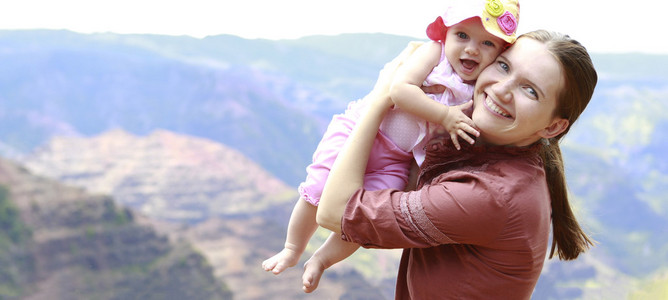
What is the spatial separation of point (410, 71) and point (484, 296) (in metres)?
0.39

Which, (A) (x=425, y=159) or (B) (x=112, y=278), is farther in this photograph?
(B) (x=112, y=278)

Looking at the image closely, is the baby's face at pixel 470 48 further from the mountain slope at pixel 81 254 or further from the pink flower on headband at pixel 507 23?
the mountain slope at pixel 81 254

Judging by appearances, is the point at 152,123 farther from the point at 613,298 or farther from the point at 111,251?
the point at 613,298

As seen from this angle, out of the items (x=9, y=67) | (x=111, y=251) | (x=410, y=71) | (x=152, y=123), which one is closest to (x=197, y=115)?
(x=152, y=123)

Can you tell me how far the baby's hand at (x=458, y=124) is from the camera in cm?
103

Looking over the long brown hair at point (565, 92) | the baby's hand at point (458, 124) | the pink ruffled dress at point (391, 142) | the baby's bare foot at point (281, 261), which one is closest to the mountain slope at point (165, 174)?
the baby's bare foot at point (281, 261)

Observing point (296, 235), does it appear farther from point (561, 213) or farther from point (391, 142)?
point (561, 213)

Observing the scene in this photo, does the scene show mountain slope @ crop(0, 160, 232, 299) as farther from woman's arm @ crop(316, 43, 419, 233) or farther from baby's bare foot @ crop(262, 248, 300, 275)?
woman's arm @ crop(316, 43, 419, 233)

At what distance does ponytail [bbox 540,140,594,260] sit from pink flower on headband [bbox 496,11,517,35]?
22 centimetres

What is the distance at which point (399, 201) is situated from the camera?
1.03 meters

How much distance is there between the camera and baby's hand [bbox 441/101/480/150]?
103 centimetres

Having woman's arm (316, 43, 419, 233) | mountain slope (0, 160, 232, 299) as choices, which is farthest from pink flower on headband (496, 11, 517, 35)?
mountain slope (0, 160, 232, 299)

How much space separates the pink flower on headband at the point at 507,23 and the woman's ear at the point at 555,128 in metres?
0.16

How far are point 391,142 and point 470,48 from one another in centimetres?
22
